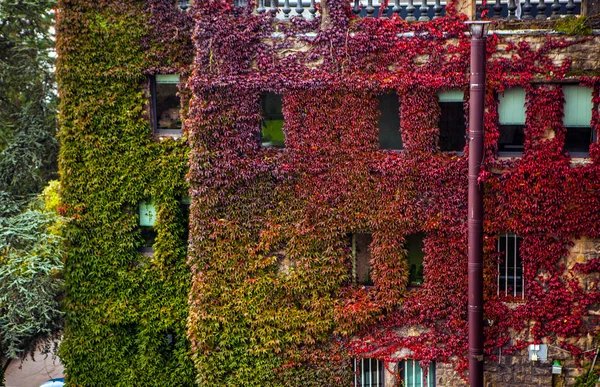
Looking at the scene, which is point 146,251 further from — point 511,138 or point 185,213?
point 511,138

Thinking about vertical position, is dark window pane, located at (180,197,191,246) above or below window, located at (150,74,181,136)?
below

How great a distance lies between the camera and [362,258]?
43.1 feet

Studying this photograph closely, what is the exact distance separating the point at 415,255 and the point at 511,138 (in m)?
3.08

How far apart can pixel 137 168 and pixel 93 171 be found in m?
1.07

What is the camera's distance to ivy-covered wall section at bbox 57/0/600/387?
12.3m

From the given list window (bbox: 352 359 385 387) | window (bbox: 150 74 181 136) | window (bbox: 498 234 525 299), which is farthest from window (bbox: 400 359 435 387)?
window (bbox: 150 74 181 136)

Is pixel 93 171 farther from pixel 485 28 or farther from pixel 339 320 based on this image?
pixel 485 28

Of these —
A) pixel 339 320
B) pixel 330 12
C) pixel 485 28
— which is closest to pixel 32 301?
pixel 339 320

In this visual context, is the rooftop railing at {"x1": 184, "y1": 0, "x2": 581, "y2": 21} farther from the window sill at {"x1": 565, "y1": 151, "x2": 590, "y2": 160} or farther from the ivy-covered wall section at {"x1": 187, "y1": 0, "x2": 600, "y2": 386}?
the window sill at {"x1": 565, "y1": 151, "x2": 590, "y2": 160}

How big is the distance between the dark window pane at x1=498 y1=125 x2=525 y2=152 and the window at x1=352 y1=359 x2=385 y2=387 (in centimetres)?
514

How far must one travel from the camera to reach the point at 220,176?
42.2ft

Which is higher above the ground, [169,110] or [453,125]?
[169,110]

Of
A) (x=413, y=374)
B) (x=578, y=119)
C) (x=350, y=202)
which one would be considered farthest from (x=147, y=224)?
(x=578, y=119)

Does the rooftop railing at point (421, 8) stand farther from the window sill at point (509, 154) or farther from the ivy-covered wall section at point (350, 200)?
the window sill at point (509, 154)
